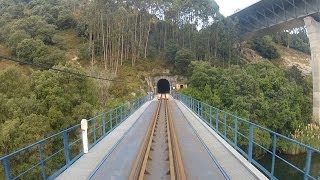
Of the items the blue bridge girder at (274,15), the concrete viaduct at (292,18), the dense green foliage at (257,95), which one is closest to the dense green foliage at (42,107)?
the dense green foliage at (257,95)

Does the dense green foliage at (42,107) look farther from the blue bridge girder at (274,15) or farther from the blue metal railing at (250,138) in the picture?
the blue bridge girder at (274,15)

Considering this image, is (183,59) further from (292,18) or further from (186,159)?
(186,159)

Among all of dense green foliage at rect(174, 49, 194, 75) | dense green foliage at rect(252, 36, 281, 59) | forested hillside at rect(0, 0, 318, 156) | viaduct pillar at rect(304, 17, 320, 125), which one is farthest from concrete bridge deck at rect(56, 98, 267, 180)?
dense green foliage at rect(252, 36, 281, 59)

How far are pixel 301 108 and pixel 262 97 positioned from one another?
8.65 meters

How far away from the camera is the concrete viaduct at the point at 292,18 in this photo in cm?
4041

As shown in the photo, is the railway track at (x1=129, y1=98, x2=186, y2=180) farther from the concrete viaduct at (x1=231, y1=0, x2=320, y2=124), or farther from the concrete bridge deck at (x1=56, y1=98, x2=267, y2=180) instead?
the concrete viaduct at (x1=231, y1=0, x2=320, y2=124)

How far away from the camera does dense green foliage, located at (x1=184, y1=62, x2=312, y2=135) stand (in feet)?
121

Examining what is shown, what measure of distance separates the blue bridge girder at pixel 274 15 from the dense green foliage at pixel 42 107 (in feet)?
85.0

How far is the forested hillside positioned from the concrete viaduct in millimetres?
2802

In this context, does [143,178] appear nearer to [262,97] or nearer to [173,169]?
[173,169]

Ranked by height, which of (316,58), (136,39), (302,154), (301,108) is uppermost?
(136,39)

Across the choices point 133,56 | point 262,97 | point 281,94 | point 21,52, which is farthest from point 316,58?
point 21,52

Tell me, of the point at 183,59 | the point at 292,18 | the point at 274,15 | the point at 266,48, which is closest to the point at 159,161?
the point at 292,18

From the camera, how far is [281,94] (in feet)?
131
